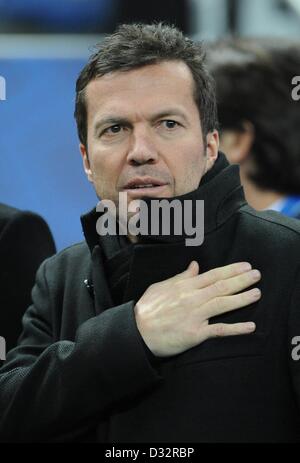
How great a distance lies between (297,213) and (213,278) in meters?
0.91

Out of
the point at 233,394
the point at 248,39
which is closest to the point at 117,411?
the point at 233,394

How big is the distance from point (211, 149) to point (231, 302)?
1.19 ft

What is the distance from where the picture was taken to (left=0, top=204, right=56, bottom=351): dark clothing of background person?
2396 millimetres

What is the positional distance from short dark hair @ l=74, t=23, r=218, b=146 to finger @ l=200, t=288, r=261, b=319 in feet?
1.22

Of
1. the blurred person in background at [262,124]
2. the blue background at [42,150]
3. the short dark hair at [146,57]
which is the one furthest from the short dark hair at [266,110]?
the short dark hair at [146,57]

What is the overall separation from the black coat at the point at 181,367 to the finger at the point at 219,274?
32 mm

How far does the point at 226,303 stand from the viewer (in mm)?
1917

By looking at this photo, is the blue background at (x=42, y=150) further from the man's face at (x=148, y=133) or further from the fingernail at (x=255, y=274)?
the fingernail at (x=255, y=274)

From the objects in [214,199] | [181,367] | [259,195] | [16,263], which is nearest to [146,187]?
[214,199]

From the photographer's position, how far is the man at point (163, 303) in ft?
6.17

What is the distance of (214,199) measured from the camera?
199cm

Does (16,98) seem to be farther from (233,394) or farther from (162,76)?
(233,394)

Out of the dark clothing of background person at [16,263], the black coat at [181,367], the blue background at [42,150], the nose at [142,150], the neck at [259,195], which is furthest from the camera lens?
the blue background at [42,150]

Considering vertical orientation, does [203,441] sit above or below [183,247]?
below
